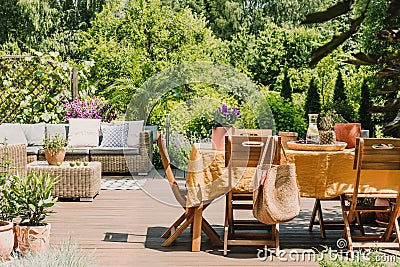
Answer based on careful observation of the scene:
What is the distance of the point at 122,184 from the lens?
7.70 meters

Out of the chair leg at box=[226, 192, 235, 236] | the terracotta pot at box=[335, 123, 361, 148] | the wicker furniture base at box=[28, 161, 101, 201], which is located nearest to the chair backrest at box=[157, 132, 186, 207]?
the chair leg at box=[226, 192, 235, 236]

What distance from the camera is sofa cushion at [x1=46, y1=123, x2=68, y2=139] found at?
852cm

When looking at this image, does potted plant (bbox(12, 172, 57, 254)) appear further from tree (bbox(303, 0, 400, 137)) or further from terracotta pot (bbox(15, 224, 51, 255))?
tree (bbox(303, 0, 400, 137))

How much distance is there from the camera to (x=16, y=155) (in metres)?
6.46

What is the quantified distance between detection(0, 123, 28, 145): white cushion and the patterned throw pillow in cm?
110

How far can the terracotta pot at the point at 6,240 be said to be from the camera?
3.60 m

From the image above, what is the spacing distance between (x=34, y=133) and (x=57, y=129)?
0.33 meters

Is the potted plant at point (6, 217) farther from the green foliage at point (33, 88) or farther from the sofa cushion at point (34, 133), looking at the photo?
the green foliage at point (33, 88)

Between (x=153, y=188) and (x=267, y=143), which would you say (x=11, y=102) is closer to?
(x=153, y=188)

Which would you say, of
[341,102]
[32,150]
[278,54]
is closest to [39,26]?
[278,54]

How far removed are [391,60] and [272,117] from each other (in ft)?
27.1

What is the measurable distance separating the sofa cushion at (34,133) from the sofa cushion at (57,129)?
0.07 m

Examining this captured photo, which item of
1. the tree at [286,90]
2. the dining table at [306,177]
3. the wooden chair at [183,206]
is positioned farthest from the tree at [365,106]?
the wooden chair at [183,206]

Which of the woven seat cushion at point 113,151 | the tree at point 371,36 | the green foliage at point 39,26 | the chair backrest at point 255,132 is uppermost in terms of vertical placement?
the green foliage at point 39,26
